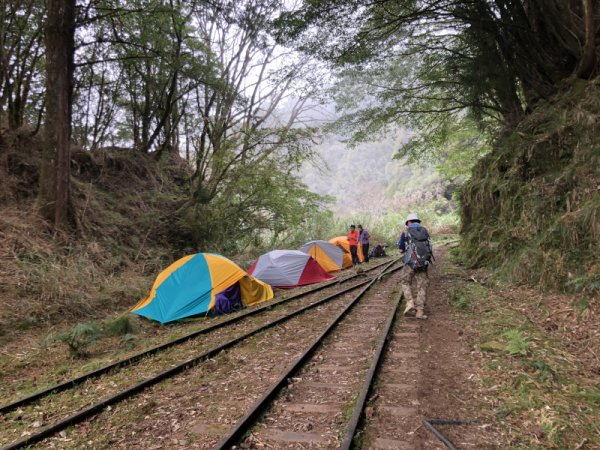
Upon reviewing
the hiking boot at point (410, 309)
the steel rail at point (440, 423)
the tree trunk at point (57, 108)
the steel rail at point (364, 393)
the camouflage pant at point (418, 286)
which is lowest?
the steel rail at point (440, 423)

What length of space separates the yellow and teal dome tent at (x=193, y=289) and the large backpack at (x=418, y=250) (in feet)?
13.9

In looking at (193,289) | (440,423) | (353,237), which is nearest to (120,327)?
(193,289)

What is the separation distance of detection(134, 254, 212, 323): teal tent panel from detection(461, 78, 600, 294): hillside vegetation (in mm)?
6881

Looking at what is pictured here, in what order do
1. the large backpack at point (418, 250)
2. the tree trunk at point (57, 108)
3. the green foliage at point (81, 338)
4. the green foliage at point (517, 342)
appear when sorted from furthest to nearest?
the tree trunk at point (57, 108) < the large backpack at point (418, 250) < the green foliage at point (81, 338) < the green foliage at point (517, 342)

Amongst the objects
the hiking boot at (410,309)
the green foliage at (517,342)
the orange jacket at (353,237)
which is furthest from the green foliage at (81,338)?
the orange jacket at (353,237)

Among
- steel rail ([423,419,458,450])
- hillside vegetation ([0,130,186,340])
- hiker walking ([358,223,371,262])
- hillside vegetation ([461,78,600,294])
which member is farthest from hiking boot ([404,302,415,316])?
hiker walking ([358,223,371,262])

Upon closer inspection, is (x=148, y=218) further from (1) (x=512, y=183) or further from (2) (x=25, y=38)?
(1) (x=512, y=183)

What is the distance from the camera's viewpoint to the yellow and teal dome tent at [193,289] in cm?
813

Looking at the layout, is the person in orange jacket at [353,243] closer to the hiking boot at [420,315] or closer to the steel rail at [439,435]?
the hiking boot at [420,315]

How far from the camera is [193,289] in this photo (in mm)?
8531

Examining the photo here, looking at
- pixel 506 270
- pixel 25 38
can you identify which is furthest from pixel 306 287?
pixel 25 38

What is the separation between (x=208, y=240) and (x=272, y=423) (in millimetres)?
11892

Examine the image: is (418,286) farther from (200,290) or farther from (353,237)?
(353,237)

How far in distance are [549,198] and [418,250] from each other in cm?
303
